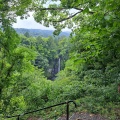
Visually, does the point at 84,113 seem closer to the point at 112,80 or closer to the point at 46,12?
→ the point at 112,80

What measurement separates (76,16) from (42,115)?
5994 mm

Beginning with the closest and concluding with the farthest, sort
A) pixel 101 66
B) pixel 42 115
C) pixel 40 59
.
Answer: pixel 42 115 < pixel 101 66 < pixel 40 59

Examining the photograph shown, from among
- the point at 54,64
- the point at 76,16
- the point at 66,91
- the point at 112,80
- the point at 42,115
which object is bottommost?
the point at 54,64

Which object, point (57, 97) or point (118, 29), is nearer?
point (118, 29)

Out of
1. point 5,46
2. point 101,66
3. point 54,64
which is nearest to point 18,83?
point 5,46

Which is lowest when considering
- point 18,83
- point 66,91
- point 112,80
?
point 66,91

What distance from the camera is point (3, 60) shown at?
425 cm

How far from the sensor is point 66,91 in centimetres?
756

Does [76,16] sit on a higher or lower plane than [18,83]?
higher

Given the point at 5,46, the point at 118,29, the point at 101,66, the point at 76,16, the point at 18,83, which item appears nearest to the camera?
the point at 118,29

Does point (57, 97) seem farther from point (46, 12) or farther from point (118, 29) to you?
point (118, 29)

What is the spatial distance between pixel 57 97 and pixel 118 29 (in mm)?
5607

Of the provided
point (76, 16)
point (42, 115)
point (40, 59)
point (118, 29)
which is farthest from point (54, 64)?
point (118, 29)

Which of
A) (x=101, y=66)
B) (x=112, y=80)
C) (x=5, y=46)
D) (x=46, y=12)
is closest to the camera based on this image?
(x=5, y=46)
